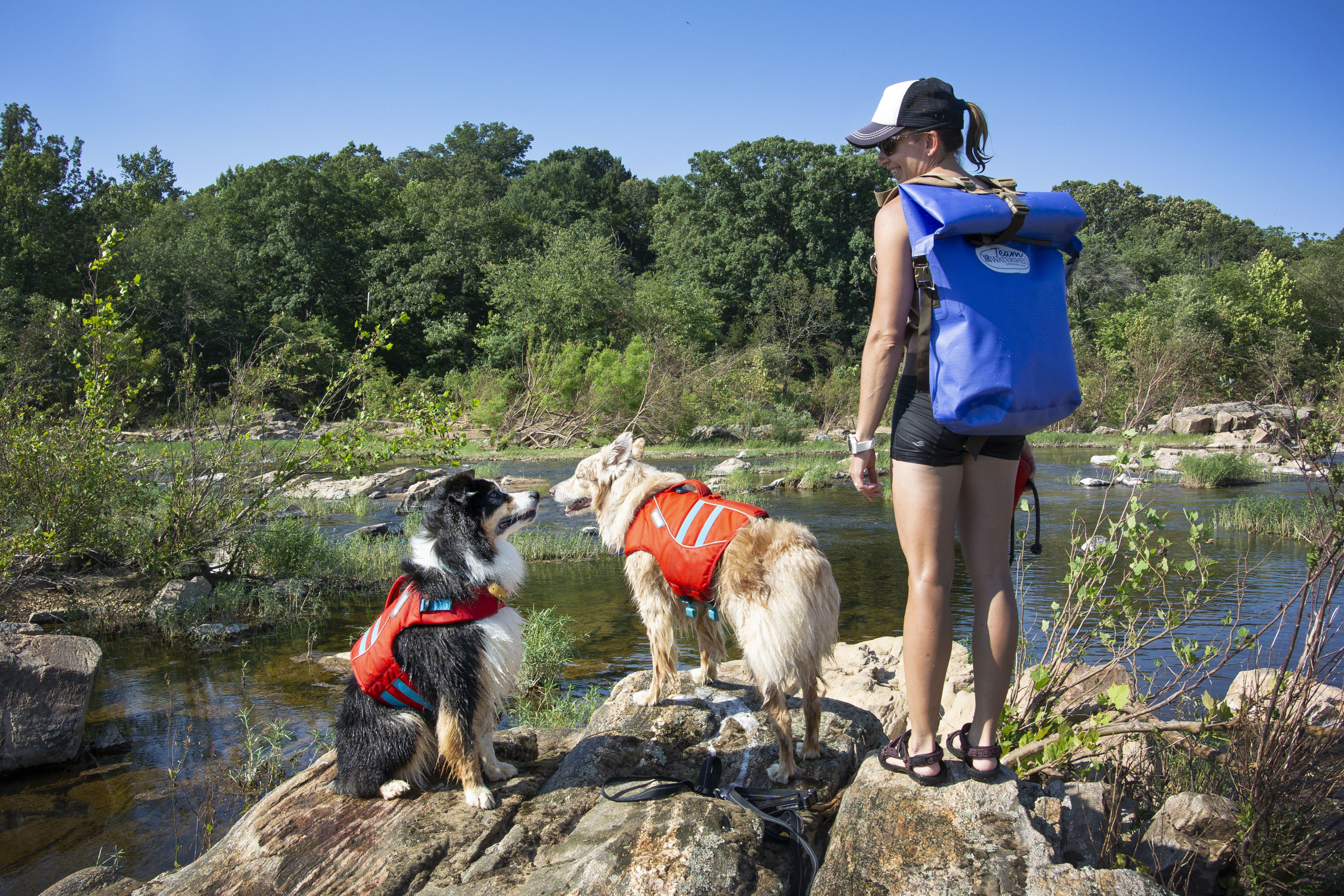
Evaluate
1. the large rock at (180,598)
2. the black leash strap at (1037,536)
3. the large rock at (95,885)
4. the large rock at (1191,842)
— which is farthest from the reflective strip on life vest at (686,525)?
the large rock at (180,598)

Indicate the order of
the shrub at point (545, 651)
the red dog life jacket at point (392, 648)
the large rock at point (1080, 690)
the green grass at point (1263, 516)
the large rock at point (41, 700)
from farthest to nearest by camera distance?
the green grass at point (1263, 516), the shrub at point (545, 651), the large rock at point (41, 700), the large rock at point (1080, 690), the red dog life jacket at point (392, 648)

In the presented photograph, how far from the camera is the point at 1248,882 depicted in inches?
125

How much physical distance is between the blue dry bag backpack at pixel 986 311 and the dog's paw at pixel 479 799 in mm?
2773

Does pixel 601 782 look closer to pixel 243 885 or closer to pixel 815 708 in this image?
pixel 815 708

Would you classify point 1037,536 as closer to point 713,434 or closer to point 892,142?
point 892,142

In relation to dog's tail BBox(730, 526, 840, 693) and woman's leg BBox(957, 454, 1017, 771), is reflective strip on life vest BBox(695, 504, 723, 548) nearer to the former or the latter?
dog's tail BBox(730, 526, 840, 693)

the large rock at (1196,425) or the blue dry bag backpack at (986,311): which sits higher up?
the blue dry bag backpack at (986,311)

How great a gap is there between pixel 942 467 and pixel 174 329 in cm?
4274

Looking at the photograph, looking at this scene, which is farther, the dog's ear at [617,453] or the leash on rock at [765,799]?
the dog's ear at [617,453]

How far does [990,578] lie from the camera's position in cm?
296

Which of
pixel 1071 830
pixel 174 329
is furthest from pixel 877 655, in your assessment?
pixel 174 329

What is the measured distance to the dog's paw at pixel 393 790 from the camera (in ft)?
12.5

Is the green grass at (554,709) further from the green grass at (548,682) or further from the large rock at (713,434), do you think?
the large rock at (713,434)

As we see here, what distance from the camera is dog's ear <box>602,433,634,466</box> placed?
5.39m
